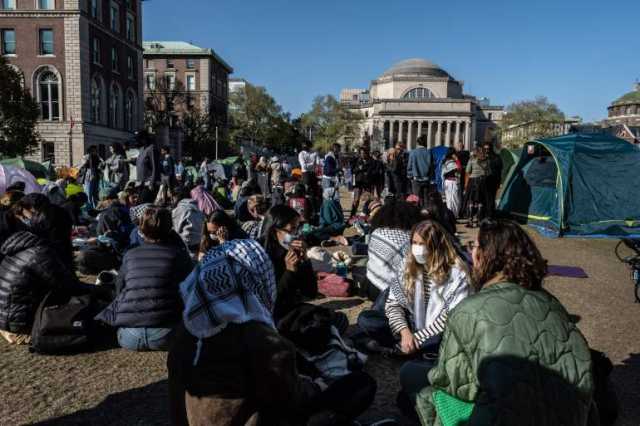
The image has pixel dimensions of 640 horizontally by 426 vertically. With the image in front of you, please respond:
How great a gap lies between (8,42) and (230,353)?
142ft

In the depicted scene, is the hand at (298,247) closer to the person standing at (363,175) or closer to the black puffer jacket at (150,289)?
the black puffer jacket at (150,289)

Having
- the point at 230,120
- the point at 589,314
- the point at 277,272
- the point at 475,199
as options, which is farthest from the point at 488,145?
the point at 230,120

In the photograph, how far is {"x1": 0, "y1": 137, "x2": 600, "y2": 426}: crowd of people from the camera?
82.2 inches

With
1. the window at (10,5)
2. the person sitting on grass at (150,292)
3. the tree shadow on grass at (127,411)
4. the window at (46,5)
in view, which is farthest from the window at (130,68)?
the tree shadow on grass at (127,411)

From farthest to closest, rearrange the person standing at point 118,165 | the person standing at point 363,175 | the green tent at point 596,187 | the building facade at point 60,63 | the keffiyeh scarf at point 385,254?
the building facade at point 60,63 → the person standing at point 363,175 → the person standing at point 118,165 → the green tent at point 596,187 → the keffiyeh scarf at point 385,254

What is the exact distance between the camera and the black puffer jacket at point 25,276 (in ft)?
15.0

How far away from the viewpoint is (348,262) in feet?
25.7

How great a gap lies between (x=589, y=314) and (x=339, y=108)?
68.2 meters

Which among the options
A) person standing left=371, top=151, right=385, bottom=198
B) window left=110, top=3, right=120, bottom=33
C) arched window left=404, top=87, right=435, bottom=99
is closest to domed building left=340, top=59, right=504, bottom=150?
arched window left=404, top=87, right=435, bottom=99

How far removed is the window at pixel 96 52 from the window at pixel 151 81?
2627 centimetres

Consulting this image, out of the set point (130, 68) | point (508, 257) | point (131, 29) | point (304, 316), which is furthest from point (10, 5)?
point (508, 257)

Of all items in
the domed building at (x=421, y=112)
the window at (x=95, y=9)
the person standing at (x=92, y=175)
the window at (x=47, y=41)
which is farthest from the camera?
the domed building at (x=421, y=112)

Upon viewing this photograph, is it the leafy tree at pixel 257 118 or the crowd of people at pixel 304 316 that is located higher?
the leafy tree at pixel 257 118

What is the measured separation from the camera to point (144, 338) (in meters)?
4.54
